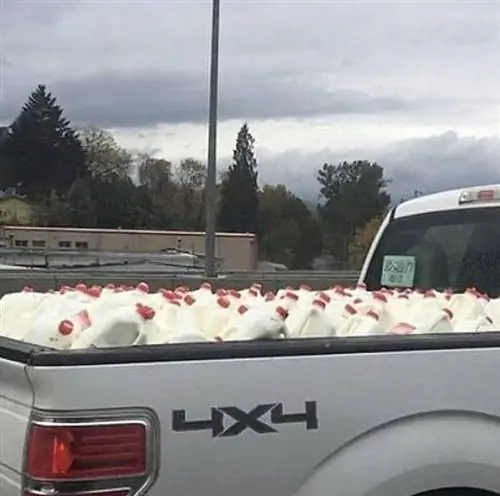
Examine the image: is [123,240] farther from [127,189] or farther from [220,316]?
[220,316]

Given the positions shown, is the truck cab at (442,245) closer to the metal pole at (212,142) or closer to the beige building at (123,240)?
the metal pole at (212,142)

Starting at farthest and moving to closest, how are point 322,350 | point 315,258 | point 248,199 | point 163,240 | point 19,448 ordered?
1. point 248,199
2. point 163,240
3. point 315,258
4. point 322,350
5. point 19,448

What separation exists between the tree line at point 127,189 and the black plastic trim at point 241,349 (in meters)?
35.8

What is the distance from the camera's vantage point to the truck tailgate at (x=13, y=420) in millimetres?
3146

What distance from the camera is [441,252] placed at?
6.07 metres

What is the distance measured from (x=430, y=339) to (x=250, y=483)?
788 millimetres

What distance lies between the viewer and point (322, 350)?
132 inches

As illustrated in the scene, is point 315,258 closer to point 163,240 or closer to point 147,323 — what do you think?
point 163,240

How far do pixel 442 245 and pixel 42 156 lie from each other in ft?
225

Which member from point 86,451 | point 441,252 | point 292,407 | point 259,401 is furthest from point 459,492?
point 441,252

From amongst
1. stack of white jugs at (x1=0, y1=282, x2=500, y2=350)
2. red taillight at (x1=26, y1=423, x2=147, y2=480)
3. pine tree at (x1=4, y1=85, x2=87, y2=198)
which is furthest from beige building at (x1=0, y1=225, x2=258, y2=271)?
red taillight at (x1=26, y1=423, x2=147, y2=480)

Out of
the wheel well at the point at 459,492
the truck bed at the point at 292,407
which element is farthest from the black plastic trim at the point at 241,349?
the wheel well at the point at 459,492

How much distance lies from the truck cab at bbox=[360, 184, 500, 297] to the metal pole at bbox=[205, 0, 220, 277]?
41.0ft

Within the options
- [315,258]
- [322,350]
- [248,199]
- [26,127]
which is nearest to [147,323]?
[322,350]
